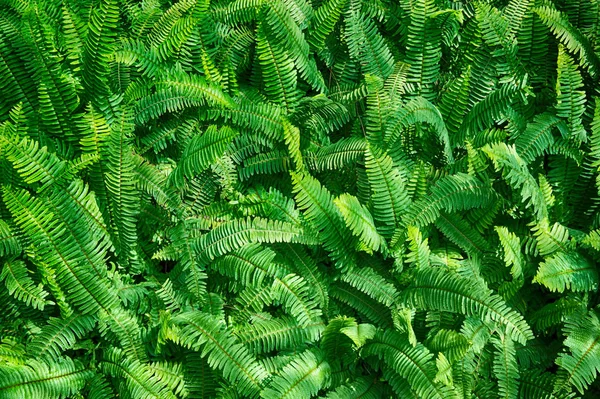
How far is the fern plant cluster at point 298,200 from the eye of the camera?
3.57m

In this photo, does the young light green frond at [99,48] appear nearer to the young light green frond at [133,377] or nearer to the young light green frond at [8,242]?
the young light green frond at [8,242]

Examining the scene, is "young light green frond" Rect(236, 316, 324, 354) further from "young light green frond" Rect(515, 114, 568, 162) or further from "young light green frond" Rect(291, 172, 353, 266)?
"young light green frond" Rect(515, 114, 568, 162)

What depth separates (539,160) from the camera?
4.48 meters

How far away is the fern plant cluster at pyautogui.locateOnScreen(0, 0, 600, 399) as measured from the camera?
3.57 m

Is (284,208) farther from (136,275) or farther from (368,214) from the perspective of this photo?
(136,275)

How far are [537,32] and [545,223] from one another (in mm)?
1468

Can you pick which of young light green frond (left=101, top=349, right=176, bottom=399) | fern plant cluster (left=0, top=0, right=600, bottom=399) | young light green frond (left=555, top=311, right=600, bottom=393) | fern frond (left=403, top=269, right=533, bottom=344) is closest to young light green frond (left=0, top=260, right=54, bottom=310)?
fern plant cluster (left=0, top=0, right=600, bottom=399)

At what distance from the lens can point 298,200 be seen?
3.79m

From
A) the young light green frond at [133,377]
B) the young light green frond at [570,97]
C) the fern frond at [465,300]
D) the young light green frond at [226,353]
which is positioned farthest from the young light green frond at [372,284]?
the young light green frond at [570,97]

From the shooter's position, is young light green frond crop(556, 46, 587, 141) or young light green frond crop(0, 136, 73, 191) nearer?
young light green frond crop(0, 136, 73, 191)

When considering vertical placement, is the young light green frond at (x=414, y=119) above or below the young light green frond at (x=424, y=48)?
below

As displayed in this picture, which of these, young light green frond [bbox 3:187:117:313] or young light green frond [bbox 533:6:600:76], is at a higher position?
young light green frond [bbox 533:6:600:76]

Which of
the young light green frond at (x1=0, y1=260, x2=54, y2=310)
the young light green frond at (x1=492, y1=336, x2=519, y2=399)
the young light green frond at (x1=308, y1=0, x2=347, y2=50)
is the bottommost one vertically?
the young light green frond at (x1=492, y1=336, x2=519, y2=399)

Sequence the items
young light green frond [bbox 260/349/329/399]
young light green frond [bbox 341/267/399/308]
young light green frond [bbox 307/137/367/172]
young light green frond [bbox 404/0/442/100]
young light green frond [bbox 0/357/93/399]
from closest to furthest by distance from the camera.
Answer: young light green frond [bbox 0/357/93/399], young light green frond [bbox 260/349/329/399], young light green frond [bbox 341/267/399/308], young light green frond [bbox 307/137/367/172], young light green frond [bbox 404/0/442/100]
